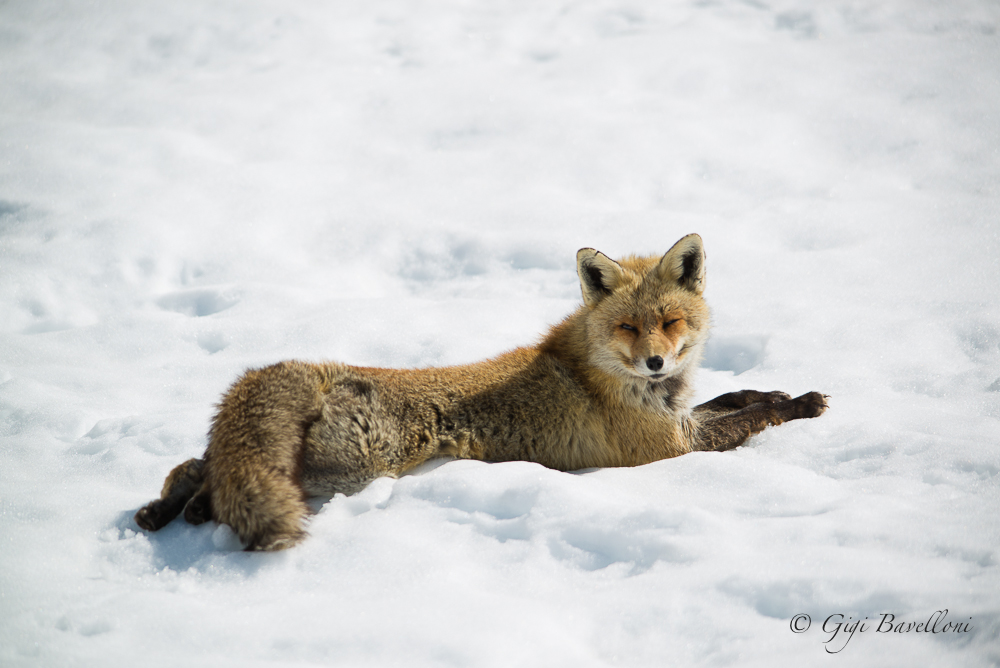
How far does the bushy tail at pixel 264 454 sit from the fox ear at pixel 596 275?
209 centimetres

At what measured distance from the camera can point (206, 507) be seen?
3719mm

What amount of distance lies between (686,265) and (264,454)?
329 centimetres

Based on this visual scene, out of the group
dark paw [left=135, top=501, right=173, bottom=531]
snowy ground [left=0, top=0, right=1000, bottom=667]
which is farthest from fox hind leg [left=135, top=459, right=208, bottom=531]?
snowy ground [left=0, top=0, right=1000, bottom=667]

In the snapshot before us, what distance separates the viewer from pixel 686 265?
16.6 ft

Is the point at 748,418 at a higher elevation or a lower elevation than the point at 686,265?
lower

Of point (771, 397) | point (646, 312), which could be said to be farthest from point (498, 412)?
point (771, 397)

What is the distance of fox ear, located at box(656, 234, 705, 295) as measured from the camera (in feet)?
16.1

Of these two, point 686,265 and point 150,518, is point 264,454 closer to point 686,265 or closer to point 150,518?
point 150,518

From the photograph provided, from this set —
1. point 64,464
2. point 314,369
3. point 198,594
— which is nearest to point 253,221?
point 64,464

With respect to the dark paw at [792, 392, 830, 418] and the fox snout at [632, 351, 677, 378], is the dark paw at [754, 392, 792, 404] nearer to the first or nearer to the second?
the dark paw at [792, 392, 830, 418]

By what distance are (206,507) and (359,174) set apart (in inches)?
313

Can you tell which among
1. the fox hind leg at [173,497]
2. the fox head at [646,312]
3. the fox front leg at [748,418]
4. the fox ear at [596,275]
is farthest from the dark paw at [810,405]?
the fox hind leg at [173,497]

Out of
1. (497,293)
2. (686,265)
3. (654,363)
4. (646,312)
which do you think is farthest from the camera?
(497,293)

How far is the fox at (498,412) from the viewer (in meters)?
3.69
